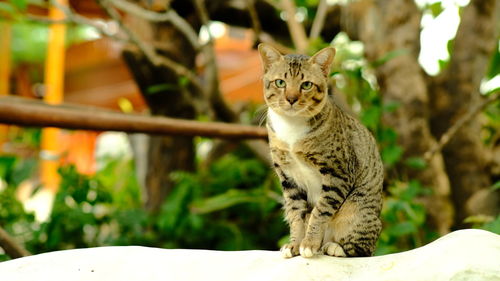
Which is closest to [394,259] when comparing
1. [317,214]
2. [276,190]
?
[317,214]

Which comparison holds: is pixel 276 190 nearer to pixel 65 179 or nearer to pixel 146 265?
pixel 65 179

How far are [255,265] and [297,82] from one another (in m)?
0.82

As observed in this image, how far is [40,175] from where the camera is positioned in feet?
25.7

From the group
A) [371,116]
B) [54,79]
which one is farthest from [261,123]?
[54,79]

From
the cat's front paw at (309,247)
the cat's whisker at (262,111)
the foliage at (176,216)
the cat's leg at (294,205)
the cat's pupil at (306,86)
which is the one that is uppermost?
the cat's pupil at (306,86)

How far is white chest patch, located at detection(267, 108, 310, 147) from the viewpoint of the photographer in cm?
234

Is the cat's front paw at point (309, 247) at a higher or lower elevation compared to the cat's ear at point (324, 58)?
lower

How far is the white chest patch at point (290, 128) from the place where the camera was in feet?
7.66

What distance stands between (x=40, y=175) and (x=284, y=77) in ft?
20.5

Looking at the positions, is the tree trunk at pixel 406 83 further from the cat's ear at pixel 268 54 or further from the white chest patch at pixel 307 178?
the white chest patch at pixel 307 178

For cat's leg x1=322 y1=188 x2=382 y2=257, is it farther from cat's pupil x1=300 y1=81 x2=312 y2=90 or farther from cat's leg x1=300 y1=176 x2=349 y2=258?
cat's pupil x1=300 y1=81 x2=312 y2=90

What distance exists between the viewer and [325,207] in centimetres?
225

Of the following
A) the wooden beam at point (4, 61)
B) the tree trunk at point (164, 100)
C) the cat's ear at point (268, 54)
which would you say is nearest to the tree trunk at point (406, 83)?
the tree trunk at point (164, 100)

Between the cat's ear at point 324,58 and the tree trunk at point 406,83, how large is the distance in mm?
1516
